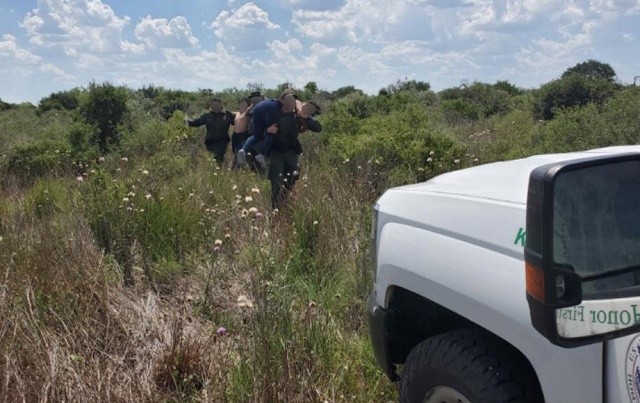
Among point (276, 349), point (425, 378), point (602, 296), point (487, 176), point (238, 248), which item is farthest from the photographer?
point (238, 248)

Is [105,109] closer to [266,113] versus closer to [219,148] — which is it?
[219,148]

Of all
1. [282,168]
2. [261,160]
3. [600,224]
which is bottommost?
[282,168]

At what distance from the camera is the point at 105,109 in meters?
14.9

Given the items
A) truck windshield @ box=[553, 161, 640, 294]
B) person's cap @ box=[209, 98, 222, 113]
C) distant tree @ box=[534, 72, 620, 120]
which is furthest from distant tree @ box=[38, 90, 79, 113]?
truck windshield @ box=[553, 161, 640, 294]

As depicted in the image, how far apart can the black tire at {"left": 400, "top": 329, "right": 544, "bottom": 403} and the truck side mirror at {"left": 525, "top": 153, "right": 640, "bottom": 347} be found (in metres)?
0.46

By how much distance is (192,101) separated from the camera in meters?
27.3

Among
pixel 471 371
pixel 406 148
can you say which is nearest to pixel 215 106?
pixel 406 148

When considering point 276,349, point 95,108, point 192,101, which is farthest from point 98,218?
point 192,101

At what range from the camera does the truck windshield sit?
1788mm

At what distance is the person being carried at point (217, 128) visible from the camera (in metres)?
11.5

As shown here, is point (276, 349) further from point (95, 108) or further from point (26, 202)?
point (95, 108)

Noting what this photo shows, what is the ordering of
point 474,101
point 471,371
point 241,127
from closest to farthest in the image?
1. point 471,371
2. point 241,127
3. point 474,101

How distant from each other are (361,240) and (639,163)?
135 inches

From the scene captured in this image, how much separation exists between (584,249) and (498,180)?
721mm
